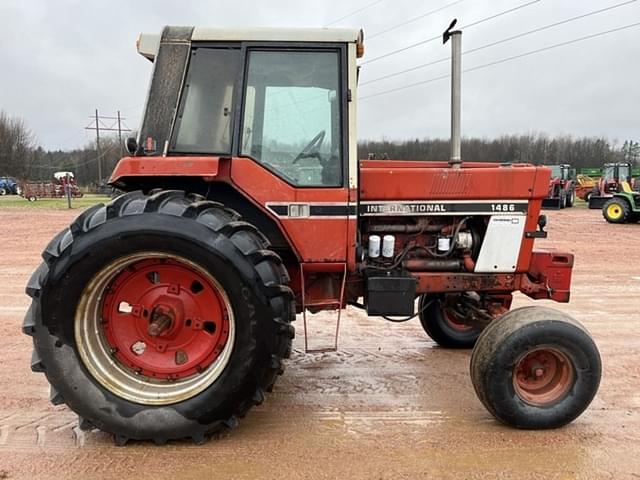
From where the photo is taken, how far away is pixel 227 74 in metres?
3.31

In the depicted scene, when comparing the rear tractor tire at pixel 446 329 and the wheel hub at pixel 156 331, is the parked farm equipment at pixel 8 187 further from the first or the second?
the wheel hub at pixel 156 331

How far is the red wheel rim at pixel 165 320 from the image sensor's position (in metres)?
3.07

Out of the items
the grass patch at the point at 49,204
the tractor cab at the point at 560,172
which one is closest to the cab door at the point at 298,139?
the grass patch at the point at 49,204

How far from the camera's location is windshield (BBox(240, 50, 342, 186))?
3.28 metres

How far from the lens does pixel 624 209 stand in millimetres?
17547

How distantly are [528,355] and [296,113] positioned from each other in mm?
2081

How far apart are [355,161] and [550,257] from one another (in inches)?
64.2

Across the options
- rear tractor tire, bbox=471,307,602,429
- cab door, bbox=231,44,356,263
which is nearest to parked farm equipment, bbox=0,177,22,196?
cab door, bbox=231,44,356,263

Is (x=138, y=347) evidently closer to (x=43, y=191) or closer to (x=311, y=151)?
(x=311, y=151)

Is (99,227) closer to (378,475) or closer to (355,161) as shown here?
(355,161)

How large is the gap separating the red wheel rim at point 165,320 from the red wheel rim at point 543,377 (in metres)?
1.84

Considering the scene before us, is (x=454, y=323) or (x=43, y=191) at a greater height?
(x=43, y=191)

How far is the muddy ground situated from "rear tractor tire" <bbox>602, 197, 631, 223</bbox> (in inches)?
585

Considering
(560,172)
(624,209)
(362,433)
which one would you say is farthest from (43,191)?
(362,433)
